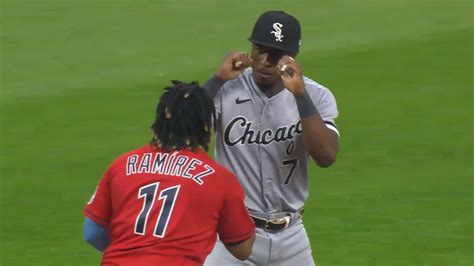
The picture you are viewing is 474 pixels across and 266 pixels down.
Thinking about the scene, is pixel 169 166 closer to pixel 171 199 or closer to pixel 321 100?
pixel 171 199

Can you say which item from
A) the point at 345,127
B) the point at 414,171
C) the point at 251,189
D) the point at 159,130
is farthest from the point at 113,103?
the point at 159,130

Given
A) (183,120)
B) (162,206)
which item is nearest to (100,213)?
(162,206)

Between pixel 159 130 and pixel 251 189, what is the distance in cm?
136

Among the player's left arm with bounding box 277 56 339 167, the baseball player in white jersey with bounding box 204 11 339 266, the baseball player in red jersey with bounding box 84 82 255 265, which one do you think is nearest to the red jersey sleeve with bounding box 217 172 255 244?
the baseball player in red jersey with bounding box 84 82 255 265

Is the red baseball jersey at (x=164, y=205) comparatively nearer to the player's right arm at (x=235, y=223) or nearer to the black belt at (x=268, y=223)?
the player's right arm at (x=235, y=223)

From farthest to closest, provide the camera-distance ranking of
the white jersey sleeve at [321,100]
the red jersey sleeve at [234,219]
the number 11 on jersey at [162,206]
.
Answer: the white jersey sleeve at [321,100]
the red jersey sleeve at [234,219]
the number 11 on jersey at [162,206]

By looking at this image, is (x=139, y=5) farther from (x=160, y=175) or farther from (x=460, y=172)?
(x=160, y=175)

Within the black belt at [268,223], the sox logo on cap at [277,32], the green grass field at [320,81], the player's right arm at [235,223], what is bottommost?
the green grass field at [320,81]

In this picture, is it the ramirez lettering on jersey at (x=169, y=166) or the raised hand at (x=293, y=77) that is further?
the raised hand at (x=293, y=77)

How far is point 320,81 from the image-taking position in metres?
17.3

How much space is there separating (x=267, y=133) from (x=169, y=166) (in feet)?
4.82

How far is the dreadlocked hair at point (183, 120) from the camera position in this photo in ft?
19.7


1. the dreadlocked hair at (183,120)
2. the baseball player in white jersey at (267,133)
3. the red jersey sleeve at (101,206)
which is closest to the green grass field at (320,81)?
the baseball player in white jersey at (267,133)

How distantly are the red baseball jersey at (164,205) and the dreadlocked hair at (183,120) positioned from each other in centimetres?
5
